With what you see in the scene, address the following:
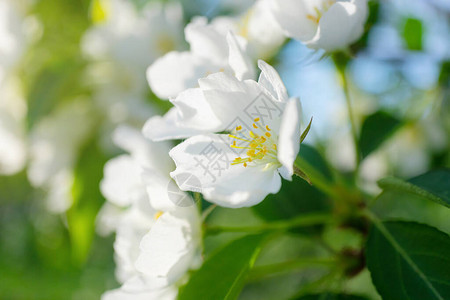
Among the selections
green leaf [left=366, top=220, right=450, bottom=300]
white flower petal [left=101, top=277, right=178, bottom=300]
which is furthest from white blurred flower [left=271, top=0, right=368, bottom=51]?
white flower petal [left=101, top=277, right=178, bottom=300]

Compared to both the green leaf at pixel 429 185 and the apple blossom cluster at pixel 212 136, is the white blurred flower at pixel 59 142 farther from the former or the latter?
the green leaf at pixel 429 185

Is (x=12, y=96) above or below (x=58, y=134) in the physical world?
above

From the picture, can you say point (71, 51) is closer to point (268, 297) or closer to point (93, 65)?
point (93, 65)

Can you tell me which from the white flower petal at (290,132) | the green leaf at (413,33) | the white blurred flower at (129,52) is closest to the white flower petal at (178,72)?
the white flower petal at (290,132)

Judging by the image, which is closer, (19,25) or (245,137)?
(245,137)

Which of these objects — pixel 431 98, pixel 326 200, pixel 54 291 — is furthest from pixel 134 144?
pixel 54 291

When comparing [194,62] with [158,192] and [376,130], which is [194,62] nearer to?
[158,192]

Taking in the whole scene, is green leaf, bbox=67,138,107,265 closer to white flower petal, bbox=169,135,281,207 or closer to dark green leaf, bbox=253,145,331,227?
dark green leaf, bbox=253,145,331,227
